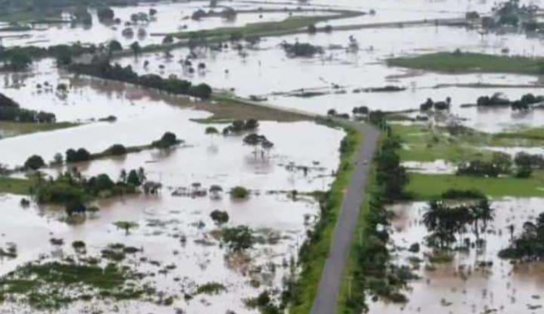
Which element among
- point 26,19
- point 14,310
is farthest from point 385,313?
point 26,19

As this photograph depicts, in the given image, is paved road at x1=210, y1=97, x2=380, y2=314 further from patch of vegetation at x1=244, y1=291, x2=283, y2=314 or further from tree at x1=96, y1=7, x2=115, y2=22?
tree at x1=96, y1=7, x2=115, y2=22

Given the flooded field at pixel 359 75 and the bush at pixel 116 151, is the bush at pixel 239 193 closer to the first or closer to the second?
the bush at pixel 116 151

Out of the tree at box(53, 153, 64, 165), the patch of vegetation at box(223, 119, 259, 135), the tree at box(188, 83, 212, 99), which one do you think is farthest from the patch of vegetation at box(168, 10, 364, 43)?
the tree at box(53, 153, 64, 165)

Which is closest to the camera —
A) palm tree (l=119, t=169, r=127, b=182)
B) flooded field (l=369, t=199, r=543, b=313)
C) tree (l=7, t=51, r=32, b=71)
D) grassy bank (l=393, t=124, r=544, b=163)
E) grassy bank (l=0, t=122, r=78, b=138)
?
flooded field (l=369, t=199, r=543, b=313)

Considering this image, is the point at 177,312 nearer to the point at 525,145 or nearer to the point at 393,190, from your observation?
the point at 393,190

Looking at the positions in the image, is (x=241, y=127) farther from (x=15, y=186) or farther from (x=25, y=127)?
(x=15, y=186)

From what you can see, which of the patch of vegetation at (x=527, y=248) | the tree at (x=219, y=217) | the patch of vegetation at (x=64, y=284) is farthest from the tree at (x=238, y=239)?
the patch of vegetation at (x=527, y=248)

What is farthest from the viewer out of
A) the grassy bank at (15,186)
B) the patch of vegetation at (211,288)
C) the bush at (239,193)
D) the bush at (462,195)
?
the grassy bank at (15,186)
